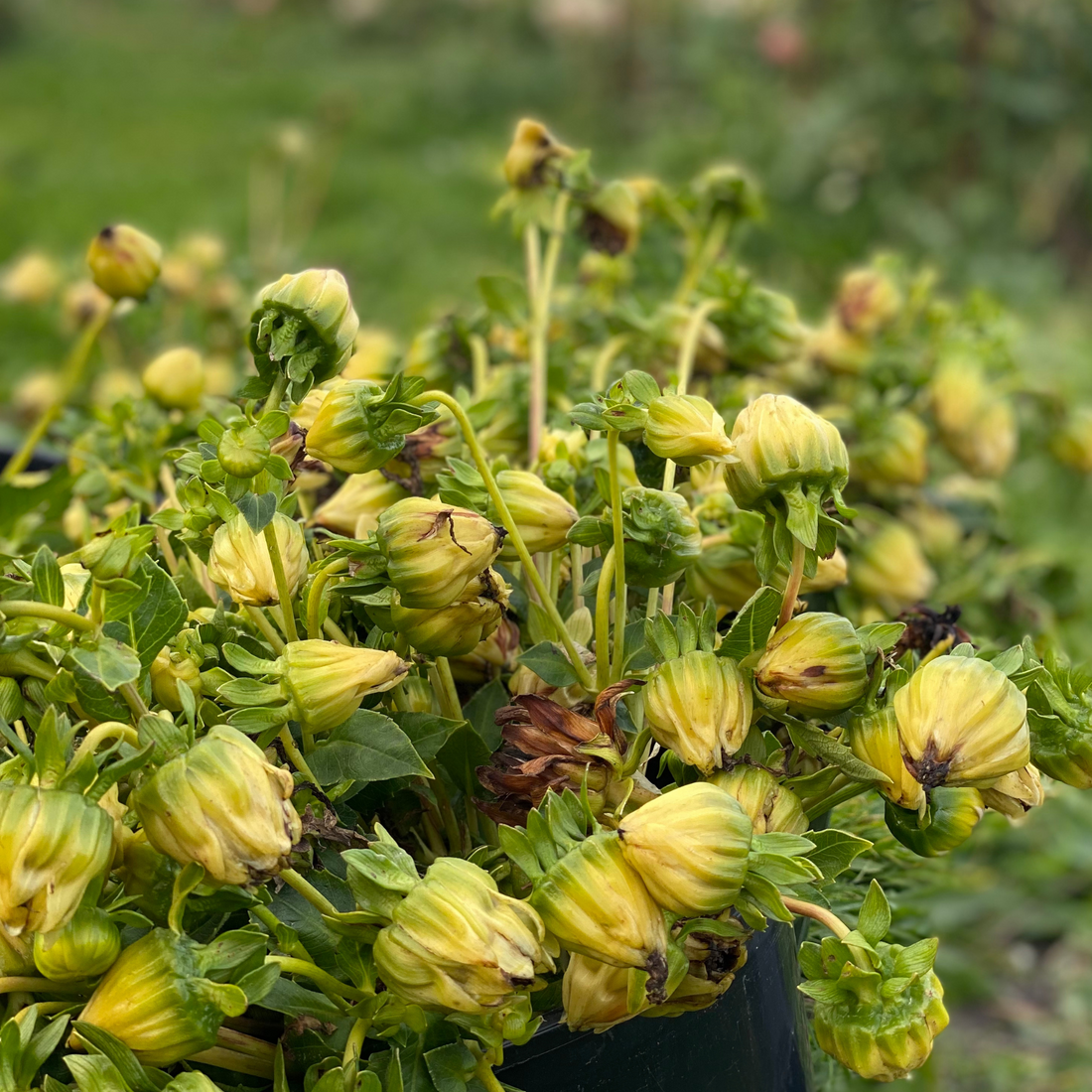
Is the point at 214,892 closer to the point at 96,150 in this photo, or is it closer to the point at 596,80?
the point at 96,150

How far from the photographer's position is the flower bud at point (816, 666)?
0.43 m

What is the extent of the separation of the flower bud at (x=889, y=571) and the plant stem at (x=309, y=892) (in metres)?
0.47

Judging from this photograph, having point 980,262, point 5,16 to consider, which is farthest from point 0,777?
point 5,16

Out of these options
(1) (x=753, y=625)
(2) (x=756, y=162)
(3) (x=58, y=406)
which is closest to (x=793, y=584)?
(1) (x=753, y=625)

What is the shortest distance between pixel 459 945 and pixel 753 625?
149 mm

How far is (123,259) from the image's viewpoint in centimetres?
71

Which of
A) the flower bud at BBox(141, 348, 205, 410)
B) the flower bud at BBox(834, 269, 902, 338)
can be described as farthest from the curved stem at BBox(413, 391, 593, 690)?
the flower bud at BBox(834, 269, 902, 338)

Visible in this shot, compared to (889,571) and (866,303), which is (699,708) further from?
(866,303)

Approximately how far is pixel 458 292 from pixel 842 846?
2.55 m

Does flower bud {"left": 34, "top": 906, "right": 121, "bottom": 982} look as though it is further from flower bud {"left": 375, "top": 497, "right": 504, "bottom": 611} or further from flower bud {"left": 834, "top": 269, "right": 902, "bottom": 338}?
flower bud {"left": 834, "top": 269, "right": 902, "bottom": 338}

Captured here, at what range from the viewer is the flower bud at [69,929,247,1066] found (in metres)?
0.39

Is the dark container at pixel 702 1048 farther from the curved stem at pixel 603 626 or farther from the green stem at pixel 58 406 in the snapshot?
the green stem at pixel 58 406

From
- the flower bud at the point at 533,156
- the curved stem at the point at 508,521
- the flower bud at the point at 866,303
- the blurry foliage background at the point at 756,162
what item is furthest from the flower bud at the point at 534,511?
the blurry foliage background at the point at 756,162

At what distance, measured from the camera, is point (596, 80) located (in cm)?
482
